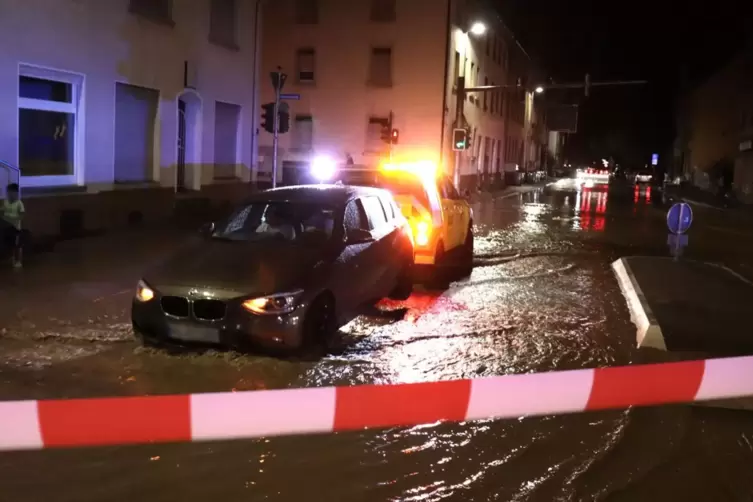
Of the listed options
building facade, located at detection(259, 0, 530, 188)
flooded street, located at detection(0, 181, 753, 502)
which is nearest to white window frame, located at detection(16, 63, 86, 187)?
flooded street, located at detection(0, 181, 753, 502)

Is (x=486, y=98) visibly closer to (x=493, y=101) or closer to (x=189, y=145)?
(x=493, y=101)

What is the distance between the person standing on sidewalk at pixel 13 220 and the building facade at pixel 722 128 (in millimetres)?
37869

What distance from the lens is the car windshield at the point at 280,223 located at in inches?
325

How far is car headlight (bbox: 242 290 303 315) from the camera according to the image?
7.04 meters

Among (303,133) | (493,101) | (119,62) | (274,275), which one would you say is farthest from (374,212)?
(493,101)

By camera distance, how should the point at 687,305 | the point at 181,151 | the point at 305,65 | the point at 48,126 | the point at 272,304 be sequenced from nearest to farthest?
1. the point at 272,304
2. the point at 687,305
3. the point at 48,126
4. the point at 181,151
5. the point at 305,65

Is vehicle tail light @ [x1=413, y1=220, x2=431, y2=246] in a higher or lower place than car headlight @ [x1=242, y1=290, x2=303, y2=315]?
higher

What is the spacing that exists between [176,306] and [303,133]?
102 feet

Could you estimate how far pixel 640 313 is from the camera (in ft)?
30.5

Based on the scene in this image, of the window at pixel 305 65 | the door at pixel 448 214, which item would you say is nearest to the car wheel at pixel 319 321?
the door at pixel 448 214

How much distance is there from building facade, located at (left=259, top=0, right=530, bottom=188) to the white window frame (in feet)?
65.2

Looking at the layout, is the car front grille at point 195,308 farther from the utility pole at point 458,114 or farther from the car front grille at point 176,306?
the utility pole at point 458,114

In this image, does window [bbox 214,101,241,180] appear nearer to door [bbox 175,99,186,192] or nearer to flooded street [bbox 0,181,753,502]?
door [bbox 175,99,186,192]

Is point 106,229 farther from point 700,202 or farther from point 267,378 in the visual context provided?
point 700,202
